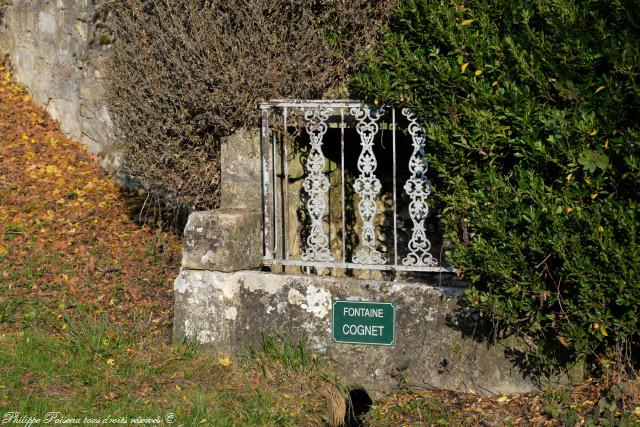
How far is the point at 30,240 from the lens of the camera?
23.6ft

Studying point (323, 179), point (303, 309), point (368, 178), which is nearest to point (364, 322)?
point (303, 309)

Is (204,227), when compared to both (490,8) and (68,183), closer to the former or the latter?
(490,8)

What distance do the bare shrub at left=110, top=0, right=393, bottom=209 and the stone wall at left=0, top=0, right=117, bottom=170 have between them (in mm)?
3053

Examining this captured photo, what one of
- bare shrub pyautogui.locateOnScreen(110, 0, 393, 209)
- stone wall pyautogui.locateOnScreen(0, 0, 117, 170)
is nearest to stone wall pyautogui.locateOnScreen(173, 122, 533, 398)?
bare shrub pyautogui.locateOnScreen(110, 0, 393, 209)

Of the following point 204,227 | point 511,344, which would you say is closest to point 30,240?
point 204,227

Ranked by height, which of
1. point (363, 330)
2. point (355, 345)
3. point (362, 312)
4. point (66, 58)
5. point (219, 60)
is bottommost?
point (355, 345)

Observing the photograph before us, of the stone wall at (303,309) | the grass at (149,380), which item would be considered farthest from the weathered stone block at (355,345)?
the grass at (149,380)

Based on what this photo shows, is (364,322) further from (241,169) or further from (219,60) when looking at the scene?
(219,60)

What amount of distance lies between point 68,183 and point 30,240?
1.44 meters

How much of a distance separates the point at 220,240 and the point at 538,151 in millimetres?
2133

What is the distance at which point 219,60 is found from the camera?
5.27m

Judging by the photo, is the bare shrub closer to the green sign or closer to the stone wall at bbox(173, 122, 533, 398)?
the stone wall at bbox(173, 122, 533, 398)

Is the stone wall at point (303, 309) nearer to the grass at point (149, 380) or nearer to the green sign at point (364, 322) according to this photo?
the green sign at point (364, 322)

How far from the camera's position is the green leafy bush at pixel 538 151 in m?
4.19
